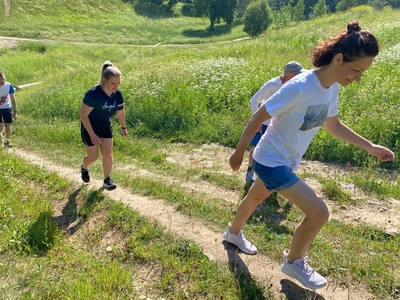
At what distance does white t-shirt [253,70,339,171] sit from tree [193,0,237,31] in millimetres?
57642

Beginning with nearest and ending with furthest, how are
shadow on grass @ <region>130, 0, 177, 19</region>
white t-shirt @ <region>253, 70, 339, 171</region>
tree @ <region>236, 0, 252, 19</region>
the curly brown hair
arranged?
the curly brown hair
white t-shirt @ <region>253, 70, 339, 171</region>
shadow on grass @ <region>130, 0, 177, 19</region>
tree @ <region>236, 0, 252, 19</region>

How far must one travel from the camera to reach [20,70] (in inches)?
829

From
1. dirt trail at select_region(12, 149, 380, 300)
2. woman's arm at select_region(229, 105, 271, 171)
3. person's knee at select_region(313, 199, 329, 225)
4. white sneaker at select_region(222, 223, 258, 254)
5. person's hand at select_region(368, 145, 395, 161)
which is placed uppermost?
woman's arm at select_region(229, 105, 271, 171)

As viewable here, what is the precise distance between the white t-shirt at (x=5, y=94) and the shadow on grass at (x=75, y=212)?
472 cm

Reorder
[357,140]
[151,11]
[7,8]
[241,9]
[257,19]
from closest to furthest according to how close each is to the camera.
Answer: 1. [357,140]
2. [257,19]
3. [7,8]
4. [241,9]
5. [151,11]

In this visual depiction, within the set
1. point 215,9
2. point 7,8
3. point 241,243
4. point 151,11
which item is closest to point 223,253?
point 241,243

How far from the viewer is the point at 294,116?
2.97m

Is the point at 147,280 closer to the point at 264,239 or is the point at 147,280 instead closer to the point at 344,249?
the point at 264,239

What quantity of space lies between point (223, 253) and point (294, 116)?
5.56 feet

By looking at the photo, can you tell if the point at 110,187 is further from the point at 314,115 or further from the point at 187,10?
the point at 187,10

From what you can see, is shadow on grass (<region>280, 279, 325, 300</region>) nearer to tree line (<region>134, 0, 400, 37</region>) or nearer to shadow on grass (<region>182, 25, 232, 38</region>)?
tree line (<region>134, 0, 400, 37</region>)

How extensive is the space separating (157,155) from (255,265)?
4.18 metres

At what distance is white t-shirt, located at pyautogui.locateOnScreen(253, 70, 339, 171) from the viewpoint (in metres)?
2.89

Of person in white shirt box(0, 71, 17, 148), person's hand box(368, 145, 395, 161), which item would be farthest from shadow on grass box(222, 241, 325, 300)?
person in white shirt box(0, 71, 17, 148)
